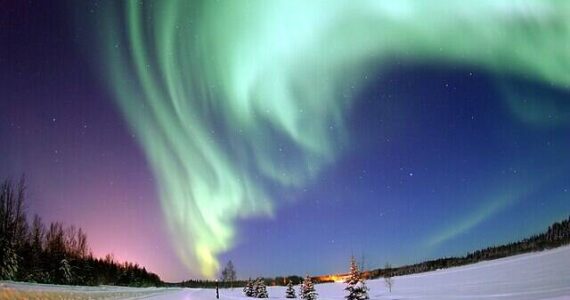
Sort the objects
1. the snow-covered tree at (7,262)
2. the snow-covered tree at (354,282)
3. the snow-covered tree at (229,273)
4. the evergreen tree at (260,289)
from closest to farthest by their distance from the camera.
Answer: the snow-covered tree at (7,262) < the snow-covered tree at (354,282) < the evergreen tree at (260,289) < the snow-covered tree at (229,273)

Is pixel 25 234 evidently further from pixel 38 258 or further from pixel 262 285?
pixel 262 285

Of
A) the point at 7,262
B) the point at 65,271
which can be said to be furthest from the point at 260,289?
the point at 7,262

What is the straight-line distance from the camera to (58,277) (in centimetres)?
5925

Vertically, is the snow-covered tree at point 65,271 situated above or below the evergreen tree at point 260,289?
above

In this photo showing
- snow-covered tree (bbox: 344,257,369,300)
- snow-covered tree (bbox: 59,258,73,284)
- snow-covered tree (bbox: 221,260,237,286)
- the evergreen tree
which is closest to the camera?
snow-covered tree (bbox: 344,257,369,300)

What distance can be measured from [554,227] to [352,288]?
450ft

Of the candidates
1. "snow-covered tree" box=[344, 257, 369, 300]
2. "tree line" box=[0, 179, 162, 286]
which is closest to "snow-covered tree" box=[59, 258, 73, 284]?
"tree line" box=[0, 179, 162, 286]

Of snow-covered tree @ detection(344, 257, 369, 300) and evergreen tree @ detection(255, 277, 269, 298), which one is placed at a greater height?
snow-covered tree @ detection(344, 257, 369, 300)

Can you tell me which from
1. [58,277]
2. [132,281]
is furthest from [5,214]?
[132,281]

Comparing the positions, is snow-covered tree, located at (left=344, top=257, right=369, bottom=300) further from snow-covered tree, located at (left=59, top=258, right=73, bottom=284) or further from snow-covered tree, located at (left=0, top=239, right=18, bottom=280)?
snow-covered tree, located at (left=59, top=258, right=73, bottom=284)

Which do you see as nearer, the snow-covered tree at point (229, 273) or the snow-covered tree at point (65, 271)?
the snow-covered tree at point (65, 271)

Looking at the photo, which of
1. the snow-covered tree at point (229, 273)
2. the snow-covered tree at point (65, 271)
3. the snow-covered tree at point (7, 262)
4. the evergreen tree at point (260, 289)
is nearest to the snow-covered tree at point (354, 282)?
the evergreen tree at point (260, 289)

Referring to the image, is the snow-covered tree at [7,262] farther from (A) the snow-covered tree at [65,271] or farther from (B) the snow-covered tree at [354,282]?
(B) the snow-covered tree at [354,282]

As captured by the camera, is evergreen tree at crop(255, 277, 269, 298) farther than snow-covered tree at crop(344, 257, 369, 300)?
Yes
